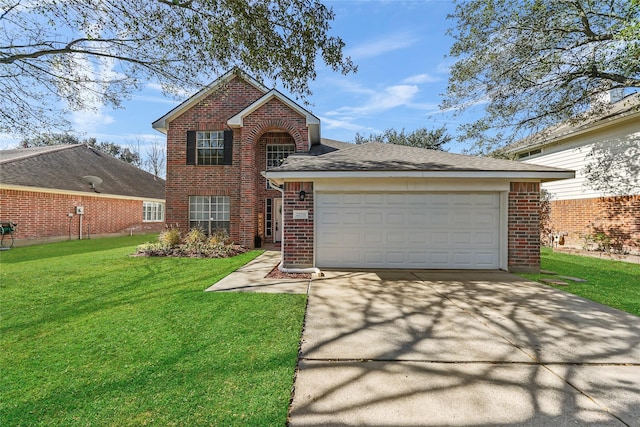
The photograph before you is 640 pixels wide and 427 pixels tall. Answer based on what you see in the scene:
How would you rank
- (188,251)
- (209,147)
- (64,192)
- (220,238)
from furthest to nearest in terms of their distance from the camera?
(64,192) < (209,147) < (220,238) < (188,251)

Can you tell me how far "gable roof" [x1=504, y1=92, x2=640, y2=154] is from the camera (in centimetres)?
991

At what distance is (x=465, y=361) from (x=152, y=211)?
2288 centimetres

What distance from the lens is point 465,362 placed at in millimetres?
3127

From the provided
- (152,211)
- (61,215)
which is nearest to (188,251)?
(61,215)

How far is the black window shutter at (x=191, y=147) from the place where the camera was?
493 inches

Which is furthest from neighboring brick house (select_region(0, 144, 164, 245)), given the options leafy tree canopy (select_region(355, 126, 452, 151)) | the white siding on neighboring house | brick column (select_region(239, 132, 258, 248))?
the white siding on neighboring house

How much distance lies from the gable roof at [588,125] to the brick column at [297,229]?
35.6 ft

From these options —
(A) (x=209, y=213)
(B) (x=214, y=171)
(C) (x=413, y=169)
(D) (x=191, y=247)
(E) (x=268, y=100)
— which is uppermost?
(E) (x=268, y=100)

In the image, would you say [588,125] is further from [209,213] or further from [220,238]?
[209,213]

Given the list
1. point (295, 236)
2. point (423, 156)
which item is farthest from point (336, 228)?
point (423, 156)

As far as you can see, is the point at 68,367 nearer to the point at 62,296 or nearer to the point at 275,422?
the point at 275,422

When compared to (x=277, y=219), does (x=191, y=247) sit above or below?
below

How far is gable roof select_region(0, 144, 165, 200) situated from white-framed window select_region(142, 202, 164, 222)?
2.46ft

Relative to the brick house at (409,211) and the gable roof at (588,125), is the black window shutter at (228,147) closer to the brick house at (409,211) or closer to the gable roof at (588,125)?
the brick house at (409,211)
